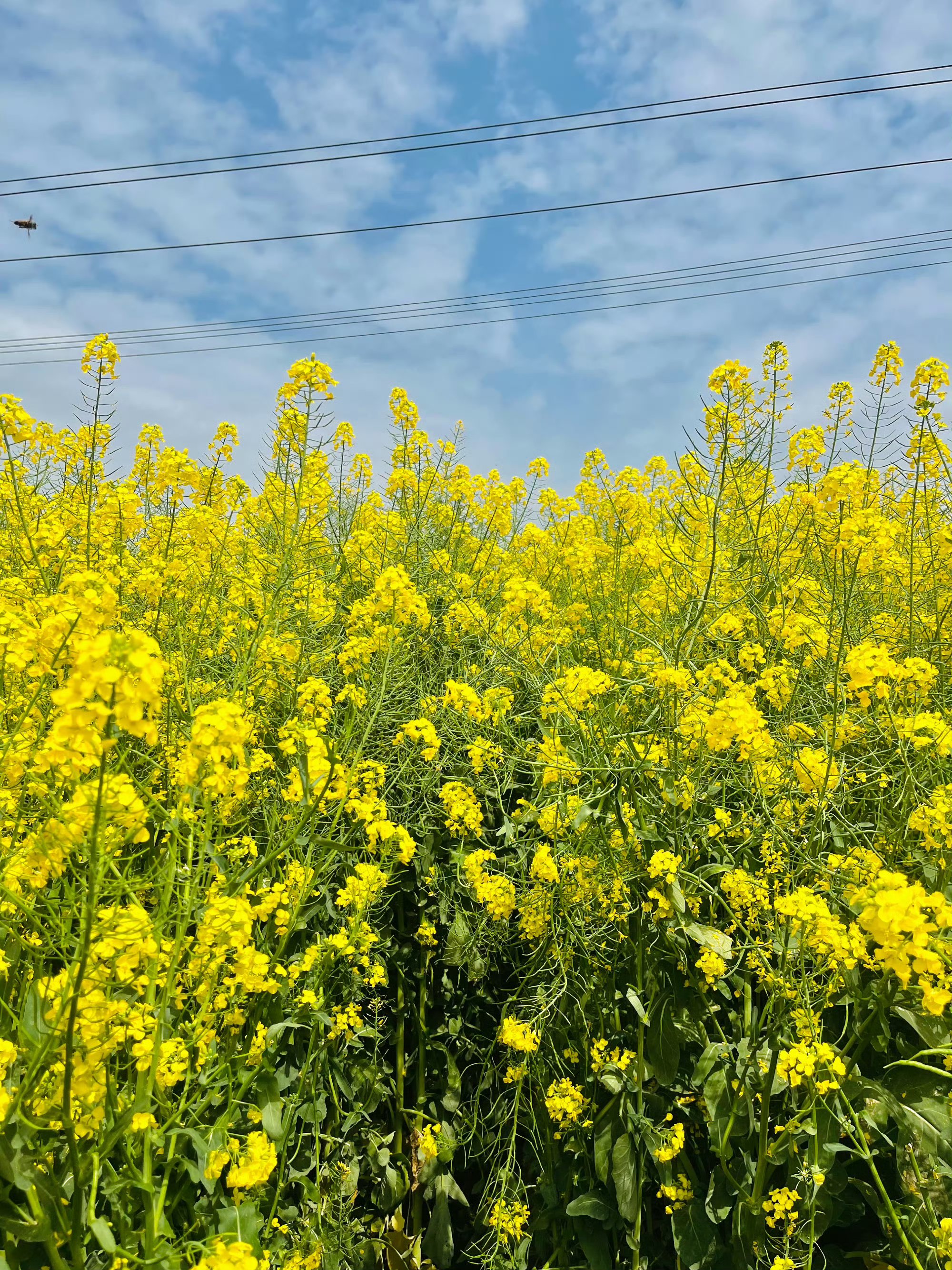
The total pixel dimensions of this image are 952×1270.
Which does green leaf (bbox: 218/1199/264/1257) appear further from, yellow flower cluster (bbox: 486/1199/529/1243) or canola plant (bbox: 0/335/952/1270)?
yellow flower cluster (bbox: 486/1199/529/1243)

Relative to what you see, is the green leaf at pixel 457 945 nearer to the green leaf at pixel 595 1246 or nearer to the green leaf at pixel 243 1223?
the green leaf at pixel 595 1246

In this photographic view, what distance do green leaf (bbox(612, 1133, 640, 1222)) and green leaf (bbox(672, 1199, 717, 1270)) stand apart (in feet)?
0.30

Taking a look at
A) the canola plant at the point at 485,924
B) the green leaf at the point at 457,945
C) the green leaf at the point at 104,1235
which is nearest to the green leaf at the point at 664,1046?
the canola plant at the point at 485,924

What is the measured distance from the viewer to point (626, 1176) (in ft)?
5.70

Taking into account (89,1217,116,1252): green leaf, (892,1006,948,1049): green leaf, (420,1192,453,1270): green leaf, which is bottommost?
(420,1192,453,1270): green leaf

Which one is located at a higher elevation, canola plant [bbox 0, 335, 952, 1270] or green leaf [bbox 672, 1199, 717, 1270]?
canola plant [bbox 0, 335, 952, 1270]

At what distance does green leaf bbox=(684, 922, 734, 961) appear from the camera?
1.78 metres

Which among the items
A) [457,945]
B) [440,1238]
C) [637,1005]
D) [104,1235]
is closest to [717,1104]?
[637,1005]

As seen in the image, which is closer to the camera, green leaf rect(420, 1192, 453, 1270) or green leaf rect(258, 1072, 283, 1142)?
green leaf rect(258, 1072, 283, 1142)

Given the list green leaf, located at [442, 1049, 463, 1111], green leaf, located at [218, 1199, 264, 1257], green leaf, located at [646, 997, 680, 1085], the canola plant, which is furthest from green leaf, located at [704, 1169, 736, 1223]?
green leaf, located at [218, 1199, 264, 1257]

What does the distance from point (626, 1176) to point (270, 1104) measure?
802 mm

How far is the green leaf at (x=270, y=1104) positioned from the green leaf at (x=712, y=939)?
39.3 inches

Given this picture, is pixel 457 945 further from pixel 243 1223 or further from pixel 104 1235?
pixel 104 1235

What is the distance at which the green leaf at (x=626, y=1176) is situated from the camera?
67.9 inches
